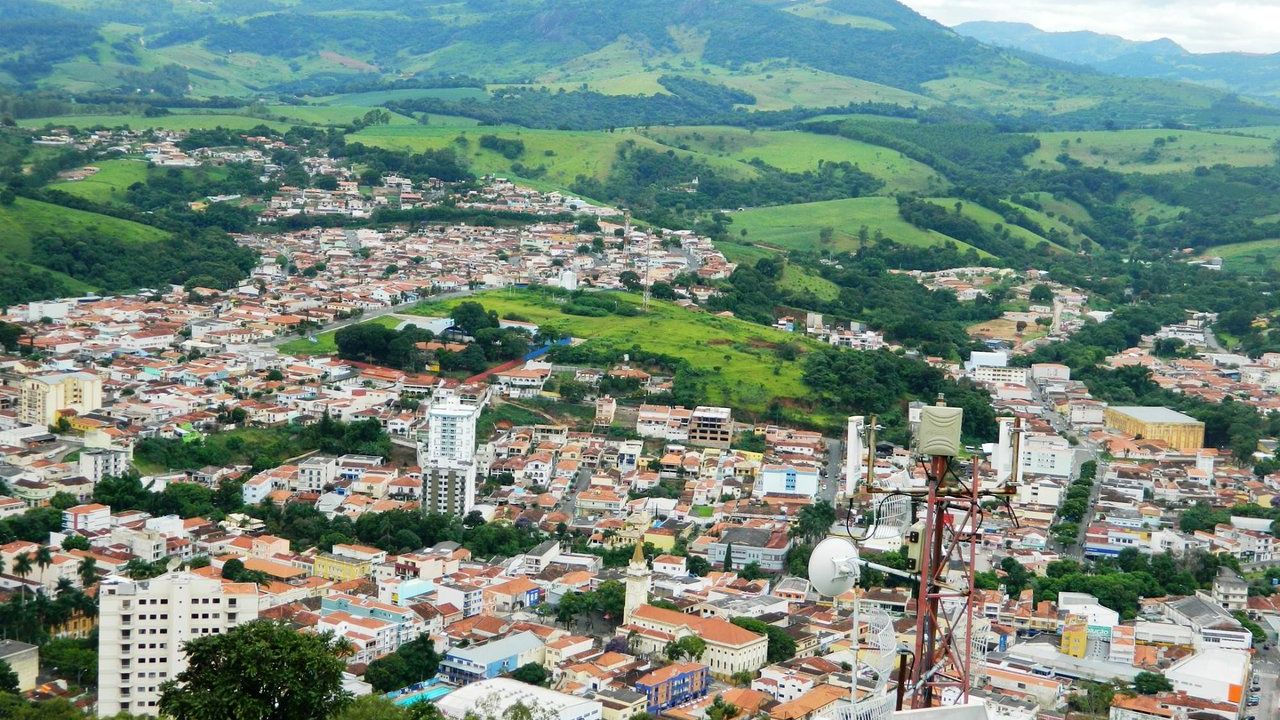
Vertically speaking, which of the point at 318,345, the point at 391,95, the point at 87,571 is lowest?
the point at 87,571

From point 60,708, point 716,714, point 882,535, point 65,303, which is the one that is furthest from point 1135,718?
point 65,303

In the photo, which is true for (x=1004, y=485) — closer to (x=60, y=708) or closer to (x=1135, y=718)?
(x=60, y=708)

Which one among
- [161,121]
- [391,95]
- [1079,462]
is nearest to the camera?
[1079,462]

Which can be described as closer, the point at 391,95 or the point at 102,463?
the point at 102,463

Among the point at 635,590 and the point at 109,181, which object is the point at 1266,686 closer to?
the point at 635,590

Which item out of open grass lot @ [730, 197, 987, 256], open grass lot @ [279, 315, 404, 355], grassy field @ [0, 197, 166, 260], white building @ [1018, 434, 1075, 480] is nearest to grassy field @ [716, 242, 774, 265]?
open grass lot @ [730, 197, 987, 256]

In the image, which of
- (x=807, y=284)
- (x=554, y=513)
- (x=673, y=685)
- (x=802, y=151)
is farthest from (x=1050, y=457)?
(x=802, y=151)

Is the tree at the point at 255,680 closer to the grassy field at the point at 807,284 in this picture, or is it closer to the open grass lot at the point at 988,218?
the grassy field at the point at 807,284

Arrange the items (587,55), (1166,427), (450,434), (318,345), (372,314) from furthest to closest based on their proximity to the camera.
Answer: (587,55) → (372,314) → (318,345) → (1166,427) → (450,434)
